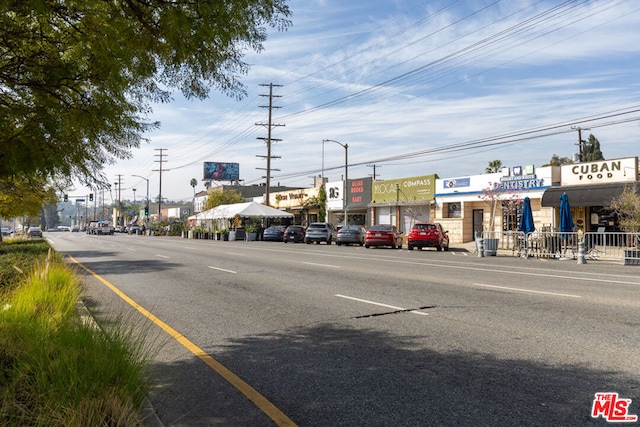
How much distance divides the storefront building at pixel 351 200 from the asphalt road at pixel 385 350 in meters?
36.5

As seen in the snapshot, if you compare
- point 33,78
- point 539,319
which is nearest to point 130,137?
point 33,78

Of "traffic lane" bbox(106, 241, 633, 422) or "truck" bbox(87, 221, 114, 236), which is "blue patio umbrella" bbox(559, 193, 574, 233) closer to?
"traffic lane" bbox(106, 241, 633, 422)

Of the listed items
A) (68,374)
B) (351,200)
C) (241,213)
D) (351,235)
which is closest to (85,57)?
(68,374)

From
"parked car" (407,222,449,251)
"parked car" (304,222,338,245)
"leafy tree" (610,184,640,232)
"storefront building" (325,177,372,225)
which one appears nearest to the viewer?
"leafy tree" (610,184,640,232)

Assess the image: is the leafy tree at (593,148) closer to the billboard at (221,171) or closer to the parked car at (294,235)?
the parked car at (294,235)

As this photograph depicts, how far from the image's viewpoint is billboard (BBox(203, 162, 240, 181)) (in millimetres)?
108250

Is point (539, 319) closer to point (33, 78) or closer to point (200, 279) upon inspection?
point (33, 78)

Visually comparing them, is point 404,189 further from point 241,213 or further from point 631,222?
point 631,222

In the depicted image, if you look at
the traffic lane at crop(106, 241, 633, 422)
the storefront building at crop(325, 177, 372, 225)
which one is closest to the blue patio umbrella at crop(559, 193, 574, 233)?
the traffic lane at crop(106, 241, 633, 422)

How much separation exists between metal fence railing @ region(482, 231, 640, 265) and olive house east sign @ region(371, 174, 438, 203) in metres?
15.6

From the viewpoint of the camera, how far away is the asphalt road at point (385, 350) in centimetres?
445

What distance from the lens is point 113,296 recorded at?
11.0 meters

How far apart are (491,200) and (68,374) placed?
34.5 m

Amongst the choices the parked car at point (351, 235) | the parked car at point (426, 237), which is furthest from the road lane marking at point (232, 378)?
the parked car at point (351, 235)
